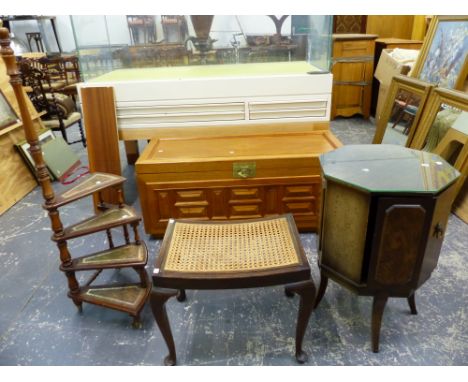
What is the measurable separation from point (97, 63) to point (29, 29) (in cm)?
616

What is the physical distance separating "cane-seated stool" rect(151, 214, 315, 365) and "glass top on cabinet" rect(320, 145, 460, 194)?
0.37 meters

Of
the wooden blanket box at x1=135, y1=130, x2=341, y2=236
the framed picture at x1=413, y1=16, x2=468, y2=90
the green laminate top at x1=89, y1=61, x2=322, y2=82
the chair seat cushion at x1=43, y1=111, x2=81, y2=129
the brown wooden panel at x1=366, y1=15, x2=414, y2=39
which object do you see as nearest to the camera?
the wooden blanket box at x1=135, y1=130, x2=341, y2=236

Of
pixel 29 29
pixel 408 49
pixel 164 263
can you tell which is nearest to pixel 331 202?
pixel 164 263

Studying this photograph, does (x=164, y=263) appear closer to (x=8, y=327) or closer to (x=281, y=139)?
(x=8, y=327)

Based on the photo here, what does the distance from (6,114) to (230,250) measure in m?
2.75

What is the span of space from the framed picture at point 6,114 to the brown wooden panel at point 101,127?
1.04 meters

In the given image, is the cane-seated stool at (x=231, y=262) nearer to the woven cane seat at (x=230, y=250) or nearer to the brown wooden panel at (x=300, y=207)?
the woven cane seat at (x=230, y=250)

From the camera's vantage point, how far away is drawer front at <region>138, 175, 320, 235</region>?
7.39ft

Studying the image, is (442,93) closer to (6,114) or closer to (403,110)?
(403,110)

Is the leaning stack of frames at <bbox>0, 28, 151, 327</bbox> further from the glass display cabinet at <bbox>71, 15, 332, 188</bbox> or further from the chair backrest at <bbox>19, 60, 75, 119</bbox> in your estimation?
the chair backrest at <bbox>19, 60, 75, 119</bbox>

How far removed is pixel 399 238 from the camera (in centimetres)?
131

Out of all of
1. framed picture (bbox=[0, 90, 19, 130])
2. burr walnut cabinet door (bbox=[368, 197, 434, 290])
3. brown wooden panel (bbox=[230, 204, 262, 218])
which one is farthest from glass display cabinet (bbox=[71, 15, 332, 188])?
burr walnut cabinet door (bbox=[368, 197, 434, 290])

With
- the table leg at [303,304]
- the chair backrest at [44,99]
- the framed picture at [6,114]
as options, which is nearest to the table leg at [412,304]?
the table leg at [303,304]

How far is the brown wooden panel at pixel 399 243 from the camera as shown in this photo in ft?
4.13
